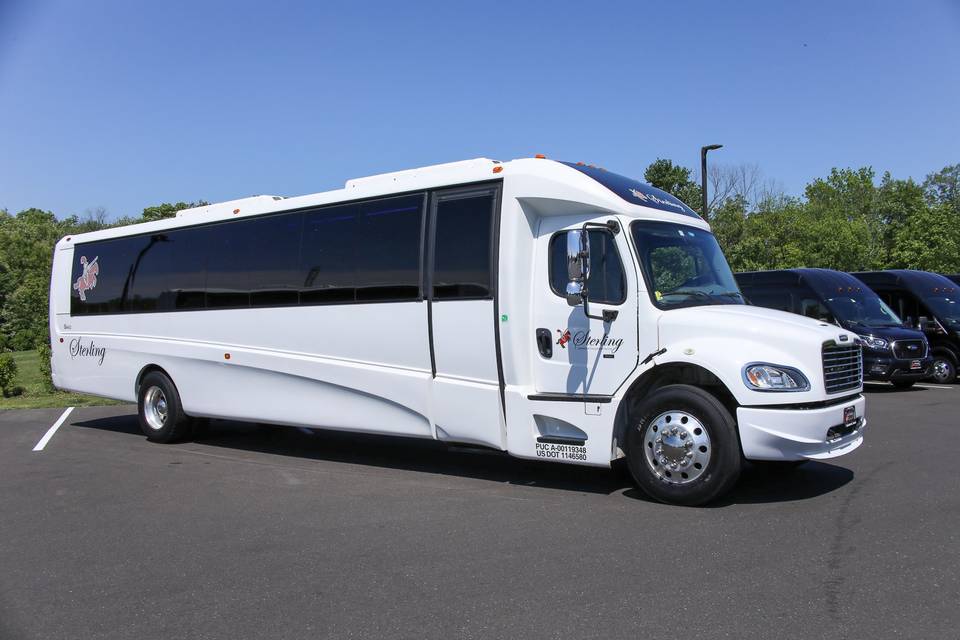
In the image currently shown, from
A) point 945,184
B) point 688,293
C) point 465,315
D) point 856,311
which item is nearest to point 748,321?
point 688,293

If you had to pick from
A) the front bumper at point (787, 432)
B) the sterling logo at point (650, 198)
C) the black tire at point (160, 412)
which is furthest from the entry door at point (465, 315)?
the black tire at point (160, 412)

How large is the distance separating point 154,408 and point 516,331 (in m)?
6.82

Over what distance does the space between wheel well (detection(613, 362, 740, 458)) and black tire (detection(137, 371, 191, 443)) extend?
6975 millimetres

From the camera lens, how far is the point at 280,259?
999 cm

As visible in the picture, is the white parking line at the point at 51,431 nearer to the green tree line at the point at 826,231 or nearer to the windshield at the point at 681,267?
the windshield at the point at 681,267

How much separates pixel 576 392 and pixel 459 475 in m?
1.94

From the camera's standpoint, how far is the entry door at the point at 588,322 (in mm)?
7066

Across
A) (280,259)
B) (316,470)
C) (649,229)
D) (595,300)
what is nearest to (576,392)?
(595,300)

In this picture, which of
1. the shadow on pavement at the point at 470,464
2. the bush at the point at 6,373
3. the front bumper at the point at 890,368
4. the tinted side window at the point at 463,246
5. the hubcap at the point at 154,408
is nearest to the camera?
the shadow on pavement at the point at 470,464

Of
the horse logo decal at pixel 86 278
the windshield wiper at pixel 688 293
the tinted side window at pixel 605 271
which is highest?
the horse logo decal at pixel 86 278

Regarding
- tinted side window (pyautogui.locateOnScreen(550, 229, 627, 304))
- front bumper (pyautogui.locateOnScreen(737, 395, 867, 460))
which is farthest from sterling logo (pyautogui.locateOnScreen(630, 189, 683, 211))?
front bumper (pyautogui.locateOnScreen(737, 395, 867, 460))

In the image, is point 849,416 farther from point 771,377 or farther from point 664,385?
point 664,385

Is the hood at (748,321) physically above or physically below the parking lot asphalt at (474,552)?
above

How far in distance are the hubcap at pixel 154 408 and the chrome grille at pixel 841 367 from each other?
9199 mm
